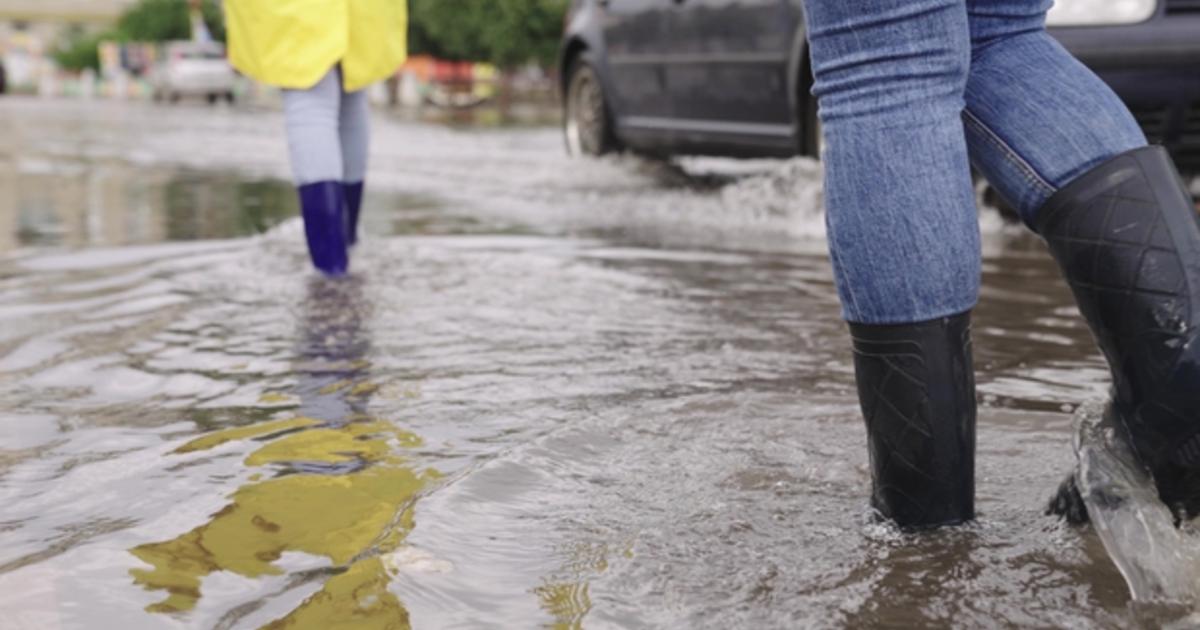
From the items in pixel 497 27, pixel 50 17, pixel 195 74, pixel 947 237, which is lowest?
pixel 195 74

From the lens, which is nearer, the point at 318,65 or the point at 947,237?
the point at 947,237

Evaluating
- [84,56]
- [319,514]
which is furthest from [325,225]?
[84,56]

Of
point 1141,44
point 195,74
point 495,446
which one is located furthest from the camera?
point 195,74

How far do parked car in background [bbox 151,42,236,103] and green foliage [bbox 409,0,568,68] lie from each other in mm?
8790

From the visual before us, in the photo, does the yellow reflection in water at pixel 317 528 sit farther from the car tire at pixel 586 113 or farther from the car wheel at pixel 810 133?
the car tire at pixel 586 113

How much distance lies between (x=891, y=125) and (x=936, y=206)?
10 cm

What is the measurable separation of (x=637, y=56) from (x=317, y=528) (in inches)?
225

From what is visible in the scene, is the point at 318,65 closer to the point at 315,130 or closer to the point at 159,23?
the point at 315,130

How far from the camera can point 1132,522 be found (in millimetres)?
1519

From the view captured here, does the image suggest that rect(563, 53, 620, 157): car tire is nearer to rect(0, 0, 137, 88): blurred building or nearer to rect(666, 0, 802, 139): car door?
rect(666, 0, 802, 139): car door

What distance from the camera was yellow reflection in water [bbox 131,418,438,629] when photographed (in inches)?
59.7

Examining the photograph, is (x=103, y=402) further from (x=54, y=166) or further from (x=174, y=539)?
(x=54, y=166)

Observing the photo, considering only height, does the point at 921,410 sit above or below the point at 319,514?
above

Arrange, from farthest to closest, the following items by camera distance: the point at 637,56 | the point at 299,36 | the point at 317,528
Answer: the point at 637,56 → the point at 299,36 → the point at 317,528
